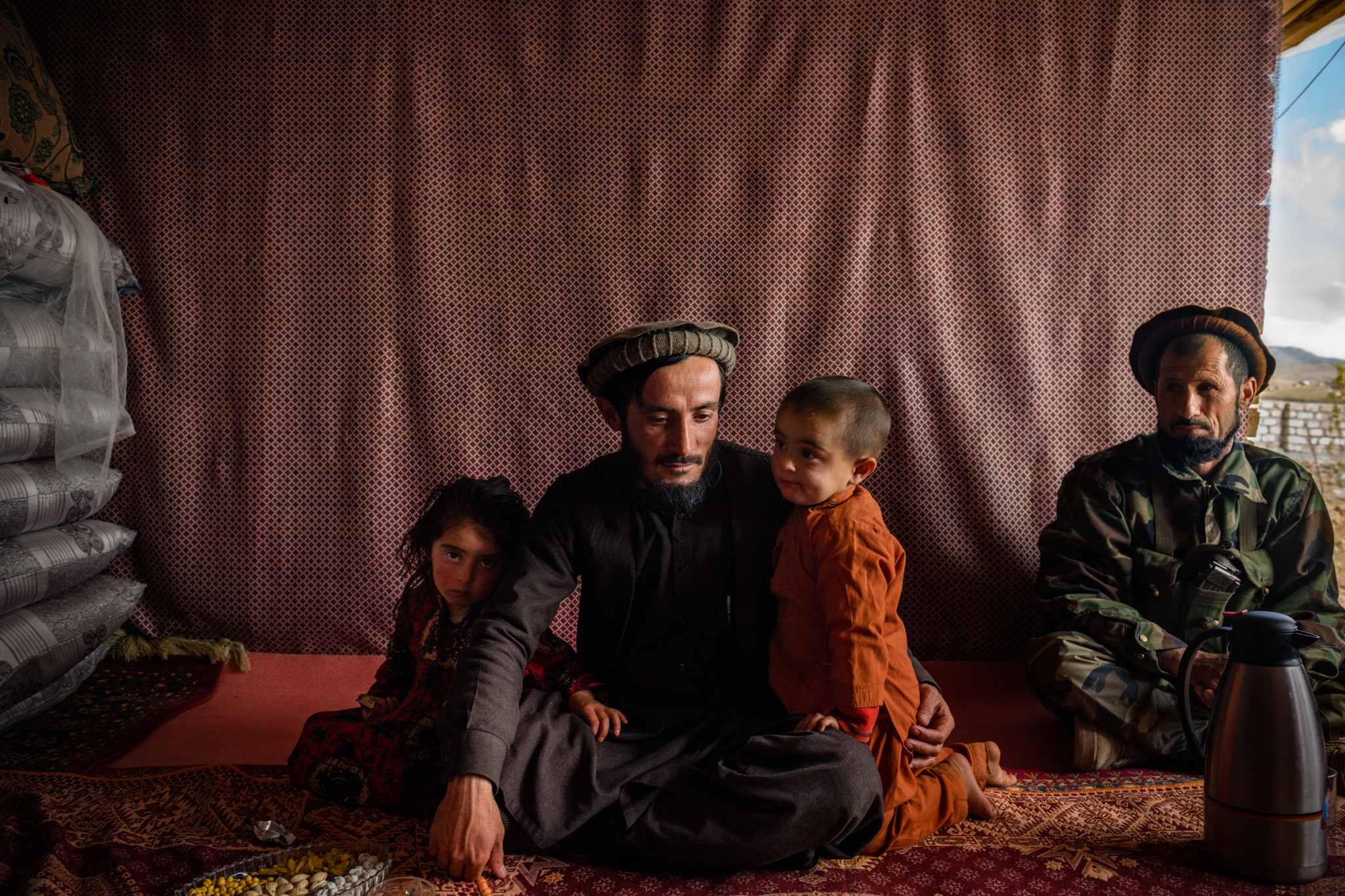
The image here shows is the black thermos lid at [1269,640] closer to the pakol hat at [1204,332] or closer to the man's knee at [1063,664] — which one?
the man's knee at [1063,664]

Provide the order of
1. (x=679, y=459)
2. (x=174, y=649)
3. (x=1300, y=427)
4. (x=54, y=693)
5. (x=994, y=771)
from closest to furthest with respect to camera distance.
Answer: (x=679, y=459), (x=994, y=771), (x=54, y=693), (x=174, y=649), (x=1300, y=427)

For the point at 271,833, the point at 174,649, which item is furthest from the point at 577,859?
the point at 174,649

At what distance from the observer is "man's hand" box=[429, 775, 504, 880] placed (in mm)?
1584

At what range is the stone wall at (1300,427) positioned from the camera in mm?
3777

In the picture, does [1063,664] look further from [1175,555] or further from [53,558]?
[53,558]

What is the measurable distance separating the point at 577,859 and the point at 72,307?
206cm

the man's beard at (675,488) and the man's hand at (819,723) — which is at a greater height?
the man's beard at (675,488)

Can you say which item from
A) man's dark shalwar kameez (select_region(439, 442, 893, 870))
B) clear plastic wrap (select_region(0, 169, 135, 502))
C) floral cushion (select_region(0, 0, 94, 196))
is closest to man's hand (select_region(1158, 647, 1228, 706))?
man's dark shalwar kameez (select_region(439, 442, 893, 870))

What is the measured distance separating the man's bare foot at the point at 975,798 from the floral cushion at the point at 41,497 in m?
2.48

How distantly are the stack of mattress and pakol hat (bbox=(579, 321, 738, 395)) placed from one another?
5.04 feet

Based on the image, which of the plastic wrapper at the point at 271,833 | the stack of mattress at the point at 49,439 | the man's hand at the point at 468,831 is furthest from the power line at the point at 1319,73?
the stack of mattress at the point at 49,439

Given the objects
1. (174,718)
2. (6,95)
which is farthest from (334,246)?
(174,718)

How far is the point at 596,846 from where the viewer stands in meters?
1.80

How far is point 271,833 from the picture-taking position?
73.4 inches
